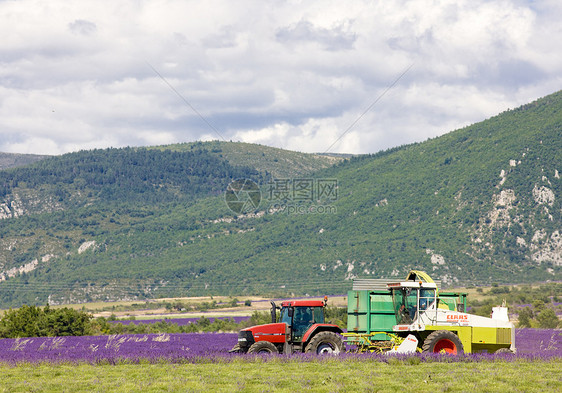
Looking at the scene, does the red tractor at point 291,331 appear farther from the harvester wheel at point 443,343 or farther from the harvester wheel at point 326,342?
the harvester wheel at point 443,343

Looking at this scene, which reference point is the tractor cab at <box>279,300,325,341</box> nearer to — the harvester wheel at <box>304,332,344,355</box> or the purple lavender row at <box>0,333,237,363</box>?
the harvester wheel at <box>304,332,344,355</box>

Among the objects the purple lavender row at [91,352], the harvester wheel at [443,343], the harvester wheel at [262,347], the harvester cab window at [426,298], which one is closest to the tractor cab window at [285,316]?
the harvester wheel at [262,347]

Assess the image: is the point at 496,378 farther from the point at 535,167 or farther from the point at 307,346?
the point at 535,167

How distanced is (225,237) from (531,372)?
13979 cm

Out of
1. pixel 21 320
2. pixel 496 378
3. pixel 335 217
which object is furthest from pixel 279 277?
pixel 496 378

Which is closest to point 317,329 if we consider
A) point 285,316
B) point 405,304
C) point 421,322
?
point 285,316

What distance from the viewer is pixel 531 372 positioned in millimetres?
21469

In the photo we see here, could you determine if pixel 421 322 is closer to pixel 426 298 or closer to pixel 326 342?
pixel 426 298

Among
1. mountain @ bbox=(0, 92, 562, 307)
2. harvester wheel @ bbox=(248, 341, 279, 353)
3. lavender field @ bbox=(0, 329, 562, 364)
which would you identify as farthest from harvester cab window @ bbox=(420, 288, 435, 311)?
mountain @ bbox=(0, 92, 562, 307)

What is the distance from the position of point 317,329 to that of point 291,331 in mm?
1027

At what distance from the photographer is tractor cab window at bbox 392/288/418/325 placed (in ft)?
87.4

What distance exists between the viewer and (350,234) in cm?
13675

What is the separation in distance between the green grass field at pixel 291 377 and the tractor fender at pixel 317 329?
2.58 m

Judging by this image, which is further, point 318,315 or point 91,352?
point 91,352
